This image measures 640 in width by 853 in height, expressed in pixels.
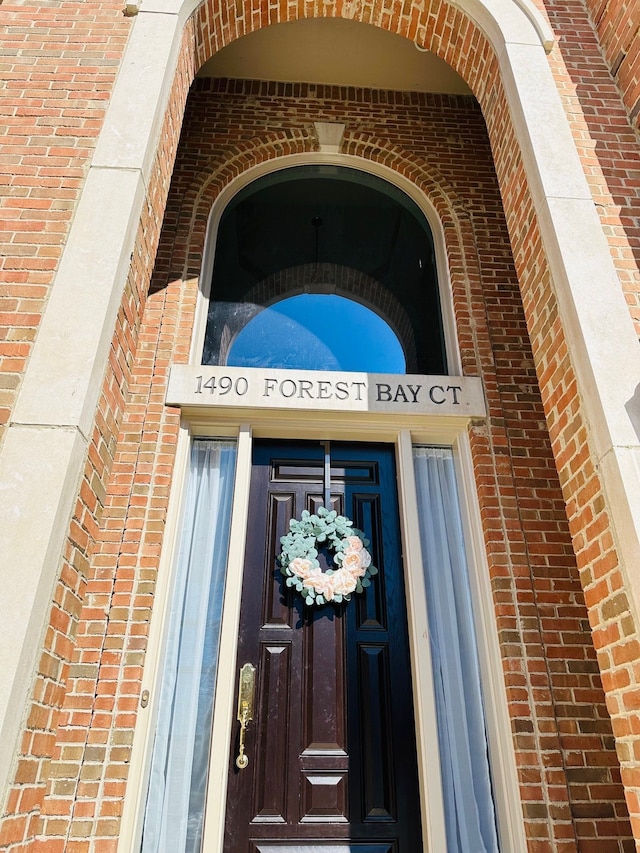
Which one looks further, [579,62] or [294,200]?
[294,200]

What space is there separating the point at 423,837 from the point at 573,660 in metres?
1.23

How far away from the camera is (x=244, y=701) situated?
3404 millimetres

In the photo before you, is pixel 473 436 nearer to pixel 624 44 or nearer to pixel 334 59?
pixel 624 44

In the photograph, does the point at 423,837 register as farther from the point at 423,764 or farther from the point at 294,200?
the point at 294,200

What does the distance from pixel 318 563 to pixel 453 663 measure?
1.00 meters

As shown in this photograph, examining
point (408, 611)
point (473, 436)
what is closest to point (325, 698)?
point (408, 611)

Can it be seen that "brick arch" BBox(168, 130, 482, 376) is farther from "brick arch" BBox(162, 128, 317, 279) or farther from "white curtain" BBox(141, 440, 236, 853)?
"white curtain" BBox(141, 440, 236, 853)

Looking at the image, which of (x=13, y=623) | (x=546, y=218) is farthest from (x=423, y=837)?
(x=546, y=218)

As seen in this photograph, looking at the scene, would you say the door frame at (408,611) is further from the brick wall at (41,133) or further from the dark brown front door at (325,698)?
the brick wall at (41,133)

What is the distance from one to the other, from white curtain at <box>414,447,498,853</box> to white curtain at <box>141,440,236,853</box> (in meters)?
1.30

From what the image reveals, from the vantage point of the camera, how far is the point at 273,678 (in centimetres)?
351

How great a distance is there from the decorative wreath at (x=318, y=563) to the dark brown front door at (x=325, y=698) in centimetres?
7

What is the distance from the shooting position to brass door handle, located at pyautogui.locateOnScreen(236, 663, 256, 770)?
10.7 feet

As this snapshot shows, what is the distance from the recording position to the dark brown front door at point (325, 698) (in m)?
3.20
